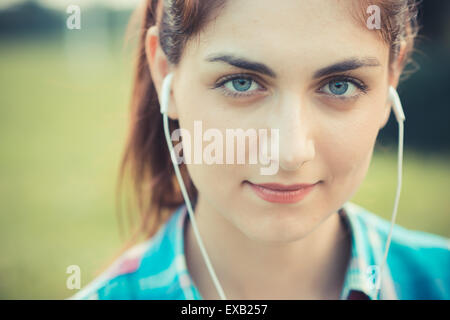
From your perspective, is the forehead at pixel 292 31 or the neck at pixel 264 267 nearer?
the forehead at pixel 292 31

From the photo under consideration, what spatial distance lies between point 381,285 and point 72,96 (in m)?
6.54

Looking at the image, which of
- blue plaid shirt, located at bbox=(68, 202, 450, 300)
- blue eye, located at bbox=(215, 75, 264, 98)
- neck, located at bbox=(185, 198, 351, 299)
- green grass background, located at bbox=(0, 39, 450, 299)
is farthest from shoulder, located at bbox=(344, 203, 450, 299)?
green grass background, located at bbox=(0, 39, 450, 299)

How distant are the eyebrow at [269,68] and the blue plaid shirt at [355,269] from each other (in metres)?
0.56

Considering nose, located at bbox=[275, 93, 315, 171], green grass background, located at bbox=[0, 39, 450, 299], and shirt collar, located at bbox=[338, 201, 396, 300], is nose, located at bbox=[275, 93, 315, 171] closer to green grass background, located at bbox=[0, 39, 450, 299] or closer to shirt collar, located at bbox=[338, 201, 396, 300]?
shirt collar, located at bbox=[338, 201, 396, 300]

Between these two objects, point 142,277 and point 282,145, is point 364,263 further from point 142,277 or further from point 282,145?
point 142,277

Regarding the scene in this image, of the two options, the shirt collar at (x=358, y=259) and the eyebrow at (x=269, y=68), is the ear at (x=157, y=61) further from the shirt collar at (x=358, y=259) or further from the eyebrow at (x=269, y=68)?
the shirt collar at (x=358, y=259)

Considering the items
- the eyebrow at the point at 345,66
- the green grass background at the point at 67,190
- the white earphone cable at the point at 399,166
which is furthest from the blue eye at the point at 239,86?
the green grass background at the point at 67,190

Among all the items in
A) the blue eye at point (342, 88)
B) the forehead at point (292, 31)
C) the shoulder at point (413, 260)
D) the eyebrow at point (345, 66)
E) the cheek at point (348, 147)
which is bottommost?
the shoulder at point (413, 260)

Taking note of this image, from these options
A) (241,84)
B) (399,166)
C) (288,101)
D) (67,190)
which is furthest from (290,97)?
(67,190)

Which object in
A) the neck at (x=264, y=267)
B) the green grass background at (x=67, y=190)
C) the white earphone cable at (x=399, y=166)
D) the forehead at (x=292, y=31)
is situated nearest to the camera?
the forehead at (x=292, y=31)

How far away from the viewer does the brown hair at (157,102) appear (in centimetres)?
101

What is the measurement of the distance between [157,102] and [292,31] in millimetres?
611

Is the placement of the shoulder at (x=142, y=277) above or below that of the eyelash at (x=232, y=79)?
below

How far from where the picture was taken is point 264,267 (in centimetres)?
124
